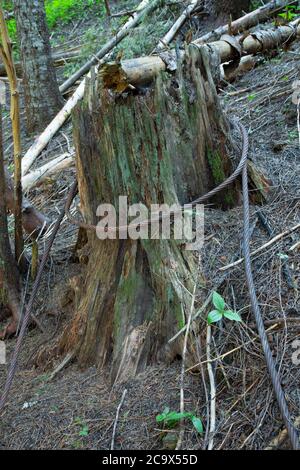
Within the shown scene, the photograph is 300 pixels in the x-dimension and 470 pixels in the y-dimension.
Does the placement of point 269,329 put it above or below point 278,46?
below

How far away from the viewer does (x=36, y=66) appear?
670 cm

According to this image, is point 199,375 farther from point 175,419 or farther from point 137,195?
point 137,195

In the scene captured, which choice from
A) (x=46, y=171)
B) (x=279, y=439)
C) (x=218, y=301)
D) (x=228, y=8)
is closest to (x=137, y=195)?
(x=218, y=301)

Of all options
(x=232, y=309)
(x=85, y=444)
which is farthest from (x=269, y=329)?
(x=85, y=444)

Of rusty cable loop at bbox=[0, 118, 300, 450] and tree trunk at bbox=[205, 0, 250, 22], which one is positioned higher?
tree trunk at bbox=[205, 0, 250, 22]

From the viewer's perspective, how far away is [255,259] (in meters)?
2.99

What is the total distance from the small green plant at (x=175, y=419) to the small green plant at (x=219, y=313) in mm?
475

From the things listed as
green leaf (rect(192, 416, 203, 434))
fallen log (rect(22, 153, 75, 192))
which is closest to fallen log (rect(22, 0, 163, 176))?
fallen log (rect(22, 153, 75, 192))

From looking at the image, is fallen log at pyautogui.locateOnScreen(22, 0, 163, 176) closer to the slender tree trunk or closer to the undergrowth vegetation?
the slender tree trunk

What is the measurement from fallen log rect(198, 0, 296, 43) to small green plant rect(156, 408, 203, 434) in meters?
5.31

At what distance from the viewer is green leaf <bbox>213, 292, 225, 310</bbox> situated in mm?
2621

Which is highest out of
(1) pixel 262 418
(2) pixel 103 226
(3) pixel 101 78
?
(3) pixel 101 78

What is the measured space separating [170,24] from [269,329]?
6201mm

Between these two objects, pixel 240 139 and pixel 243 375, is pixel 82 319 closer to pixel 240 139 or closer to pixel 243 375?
pixel 243 375
